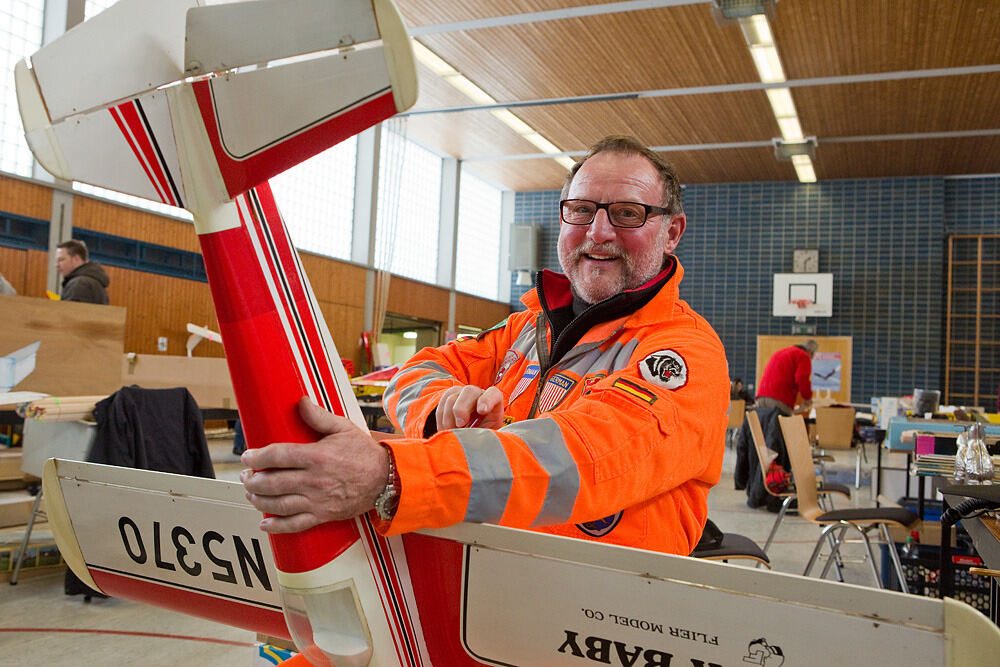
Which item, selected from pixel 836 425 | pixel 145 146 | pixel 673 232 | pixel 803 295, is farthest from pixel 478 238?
pixel 145 146

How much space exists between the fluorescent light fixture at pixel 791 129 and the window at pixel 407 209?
621 cm

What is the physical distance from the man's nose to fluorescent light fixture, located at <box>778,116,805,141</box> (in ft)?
37.2

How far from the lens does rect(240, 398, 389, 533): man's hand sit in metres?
0.69

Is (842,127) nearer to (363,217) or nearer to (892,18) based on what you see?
(892,18)

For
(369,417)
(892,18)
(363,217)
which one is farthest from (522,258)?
(369,417)

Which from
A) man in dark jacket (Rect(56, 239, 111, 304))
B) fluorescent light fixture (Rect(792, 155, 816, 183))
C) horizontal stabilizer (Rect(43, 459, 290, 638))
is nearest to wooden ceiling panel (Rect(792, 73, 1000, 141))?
fluorescent light fixture (Rect(792, 155, 816, 183))

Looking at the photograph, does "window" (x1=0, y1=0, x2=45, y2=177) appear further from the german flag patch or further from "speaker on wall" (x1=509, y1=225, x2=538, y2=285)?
"speaker on wall" (x1=509, y1=225, x2=538, y2=285)

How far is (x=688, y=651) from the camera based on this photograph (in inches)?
24.7

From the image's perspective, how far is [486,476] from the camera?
75 cm

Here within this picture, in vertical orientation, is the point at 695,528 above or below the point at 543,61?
below

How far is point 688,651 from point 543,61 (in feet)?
31.7

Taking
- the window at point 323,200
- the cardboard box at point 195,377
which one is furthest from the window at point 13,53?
the window at point 323,200

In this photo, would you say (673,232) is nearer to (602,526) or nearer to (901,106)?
(602,526)

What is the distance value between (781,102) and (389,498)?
37.5ft
